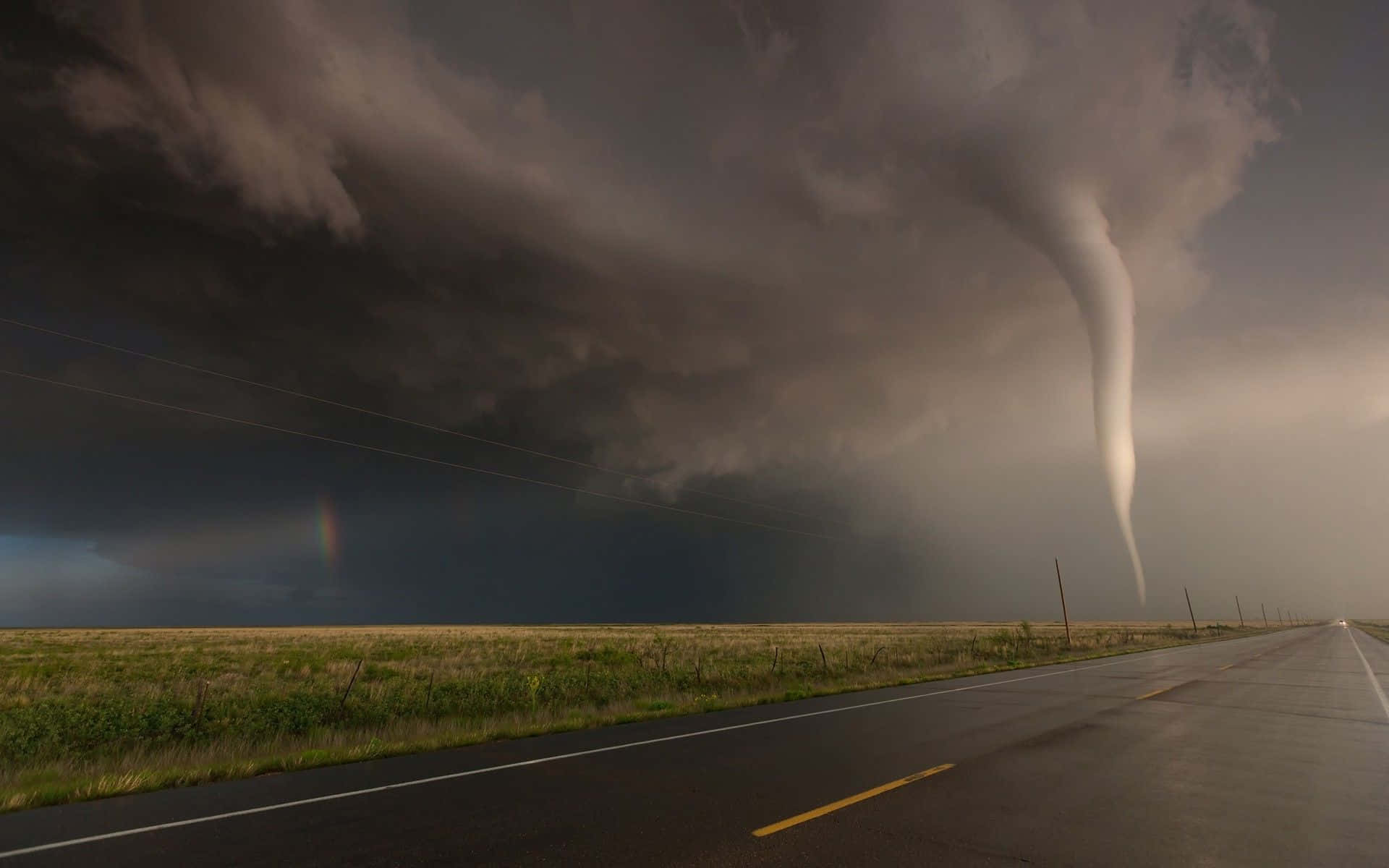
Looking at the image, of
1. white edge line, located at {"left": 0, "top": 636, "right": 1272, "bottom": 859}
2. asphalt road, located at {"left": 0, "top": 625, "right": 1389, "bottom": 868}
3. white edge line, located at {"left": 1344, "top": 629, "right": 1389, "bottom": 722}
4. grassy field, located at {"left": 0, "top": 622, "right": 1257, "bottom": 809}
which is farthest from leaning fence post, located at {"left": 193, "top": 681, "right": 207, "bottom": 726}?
white edge line, located at {"left": 1344, "top": 629, "right": 1389, "bottom": 722}

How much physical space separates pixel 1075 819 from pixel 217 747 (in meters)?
12.6

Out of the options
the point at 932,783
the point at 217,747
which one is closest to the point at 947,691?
the point at 932,783

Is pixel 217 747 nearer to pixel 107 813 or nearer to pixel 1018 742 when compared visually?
pixel 107 813

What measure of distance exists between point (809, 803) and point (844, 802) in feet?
1.23

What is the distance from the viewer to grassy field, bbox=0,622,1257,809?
10000 millimetres

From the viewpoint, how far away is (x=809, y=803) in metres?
7.02

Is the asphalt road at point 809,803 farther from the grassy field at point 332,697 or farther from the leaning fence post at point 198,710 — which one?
the leaning fence post at point 198,710

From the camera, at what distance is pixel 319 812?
7.09 metres

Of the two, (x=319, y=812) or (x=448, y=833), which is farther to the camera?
(x=319, y=812)

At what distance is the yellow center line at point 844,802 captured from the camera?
6.15m

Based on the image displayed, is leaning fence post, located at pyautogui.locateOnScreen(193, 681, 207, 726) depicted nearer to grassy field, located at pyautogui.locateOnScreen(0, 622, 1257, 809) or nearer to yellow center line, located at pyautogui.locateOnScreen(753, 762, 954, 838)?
grassy field, located at pyautogui.locateOnScreen(0, 622, 1257, 809)

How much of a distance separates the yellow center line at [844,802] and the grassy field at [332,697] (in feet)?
23.9

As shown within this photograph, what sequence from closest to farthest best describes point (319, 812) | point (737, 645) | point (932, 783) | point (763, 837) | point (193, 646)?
point (763, 837)
point (319, 812)
point (932, 783)
point (737, 645)
point (193, 646)

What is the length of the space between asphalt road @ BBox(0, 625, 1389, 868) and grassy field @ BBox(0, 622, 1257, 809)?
149cm
